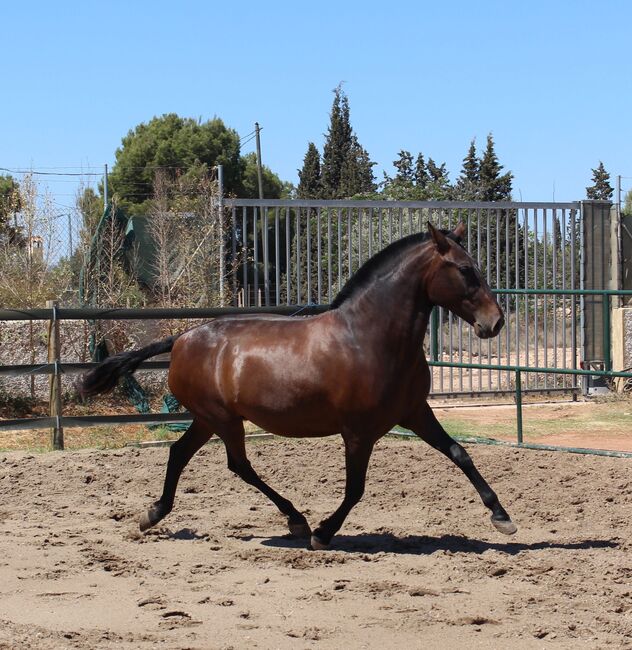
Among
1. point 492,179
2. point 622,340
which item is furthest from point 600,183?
point 622,340

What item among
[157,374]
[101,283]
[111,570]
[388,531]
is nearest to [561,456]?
[388,531]

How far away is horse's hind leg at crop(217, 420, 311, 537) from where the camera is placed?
7129 mm

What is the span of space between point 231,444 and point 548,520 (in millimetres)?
2147

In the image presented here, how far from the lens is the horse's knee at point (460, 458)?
698cm

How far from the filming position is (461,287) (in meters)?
6.70

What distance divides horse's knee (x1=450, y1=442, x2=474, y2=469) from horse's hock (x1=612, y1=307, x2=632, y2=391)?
29.1ft

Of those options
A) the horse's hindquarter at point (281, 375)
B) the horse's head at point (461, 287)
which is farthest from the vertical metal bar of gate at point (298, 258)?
the horse's head at point (461, 287)

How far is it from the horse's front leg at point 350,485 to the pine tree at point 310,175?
2800 cm

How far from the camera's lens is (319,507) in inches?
319

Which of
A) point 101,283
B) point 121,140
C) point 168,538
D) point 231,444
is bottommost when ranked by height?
point 168,538

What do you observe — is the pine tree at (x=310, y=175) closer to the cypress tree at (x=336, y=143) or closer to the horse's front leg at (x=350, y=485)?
the cypress tree at (x=336, y=143)

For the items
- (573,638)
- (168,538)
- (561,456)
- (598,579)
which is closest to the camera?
(573,638)

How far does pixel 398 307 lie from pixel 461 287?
0.40m

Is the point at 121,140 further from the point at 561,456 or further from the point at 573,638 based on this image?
the point at 573,638
